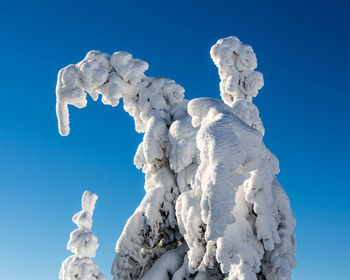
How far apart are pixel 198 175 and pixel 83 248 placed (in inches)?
137

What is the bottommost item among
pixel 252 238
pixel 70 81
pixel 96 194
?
pixel 252 238

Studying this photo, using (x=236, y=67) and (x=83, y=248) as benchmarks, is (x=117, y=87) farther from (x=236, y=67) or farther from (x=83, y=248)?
(x=83, y=248)

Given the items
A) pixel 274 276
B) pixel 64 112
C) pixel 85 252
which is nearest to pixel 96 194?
pixel 85 252

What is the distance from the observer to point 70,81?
325 inches

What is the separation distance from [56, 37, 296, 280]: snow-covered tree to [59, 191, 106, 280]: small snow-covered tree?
0.49m

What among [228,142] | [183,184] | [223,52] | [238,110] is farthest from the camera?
[223,52]

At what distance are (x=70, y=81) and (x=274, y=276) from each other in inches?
196

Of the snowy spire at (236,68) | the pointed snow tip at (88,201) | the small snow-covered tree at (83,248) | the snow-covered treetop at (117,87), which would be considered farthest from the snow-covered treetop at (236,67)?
the small snow-covered tree at (83,248)

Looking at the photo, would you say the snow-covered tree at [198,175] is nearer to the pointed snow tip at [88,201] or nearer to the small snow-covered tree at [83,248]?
the small snow-covered tree at [83,248]

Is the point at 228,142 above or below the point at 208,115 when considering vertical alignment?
below

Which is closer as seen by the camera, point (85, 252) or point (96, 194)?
point (85, 252)

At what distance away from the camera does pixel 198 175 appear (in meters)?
5.66

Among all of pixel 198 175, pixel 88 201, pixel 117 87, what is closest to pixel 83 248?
pixel 88 201

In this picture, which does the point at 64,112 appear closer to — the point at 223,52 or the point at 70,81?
the point at 70,81
